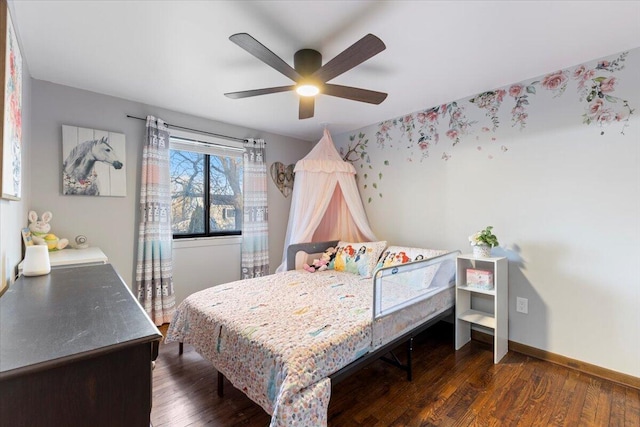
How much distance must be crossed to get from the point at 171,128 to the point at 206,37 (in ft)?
5.23

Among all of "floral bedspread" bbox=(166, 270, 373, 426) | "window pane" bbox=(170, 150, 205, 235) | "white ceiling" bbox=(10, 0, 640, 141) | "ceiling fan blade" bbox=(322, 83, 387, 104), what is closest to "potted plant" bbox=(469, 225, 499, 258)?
"floral bedspread" bbox=(166, 270, 373, 426)

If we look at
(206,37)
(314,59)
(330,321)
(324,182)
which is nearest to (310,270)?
(324,182)

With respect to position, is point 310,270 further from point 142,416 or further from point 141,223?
point 142,416

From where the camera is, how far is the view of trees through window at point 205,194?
344cm

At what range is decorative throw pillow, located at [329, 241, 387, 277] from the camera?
309 centimetres

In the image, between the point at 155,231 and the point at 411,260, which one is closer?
the point at 411,260

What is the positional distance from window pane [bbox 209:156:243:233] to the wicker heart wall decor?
1.61 feet

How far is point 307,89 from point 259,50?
527 mm

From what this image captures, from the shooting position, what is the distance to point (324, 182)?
3549mm

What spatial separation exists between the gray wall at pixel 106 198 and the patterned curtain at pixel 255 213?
0.57 ft

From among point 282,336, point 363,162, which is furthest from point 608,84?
point 282,336

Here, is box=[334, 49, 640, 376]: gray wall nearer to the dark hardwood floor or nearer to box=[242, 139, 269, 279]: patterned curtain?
the dark hardwood floor

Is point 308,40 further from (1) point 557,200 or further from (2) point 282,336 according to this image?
(1) point 557,200

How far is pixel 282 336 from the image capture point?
1608 millimetres
